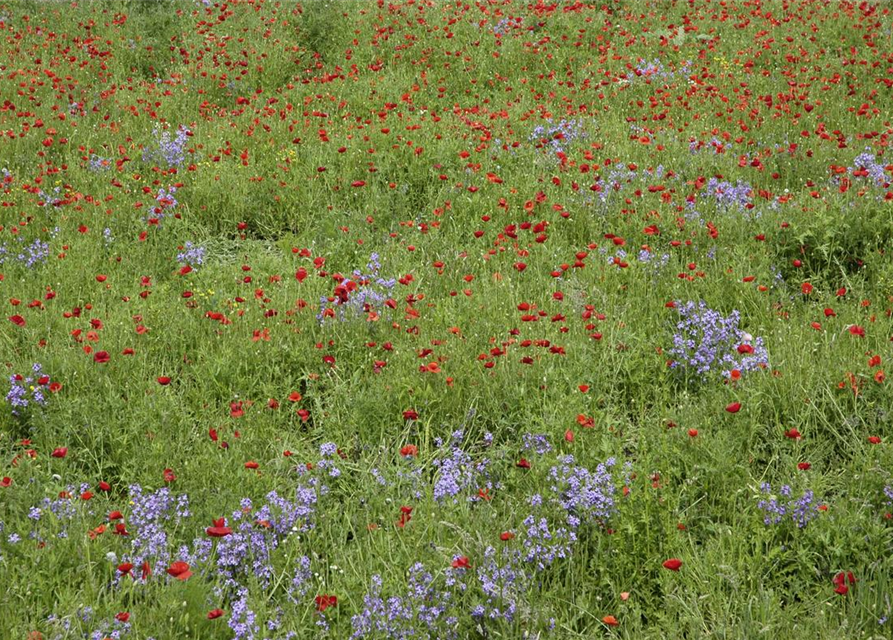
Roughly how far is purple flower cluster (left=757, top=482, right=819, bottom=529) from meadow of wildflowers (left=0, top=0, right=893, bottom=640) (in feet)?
0.06

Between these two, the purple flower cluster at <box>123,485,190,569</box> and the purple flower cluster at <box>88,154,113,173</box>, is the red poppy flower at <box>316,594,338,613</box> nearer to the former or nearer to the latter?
the purple flower cluster at <box>123,485,190,569</box>

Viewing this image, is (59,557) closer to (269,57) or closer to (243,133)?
(243,133)

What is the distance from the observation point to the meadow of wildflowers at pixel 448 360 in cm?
315

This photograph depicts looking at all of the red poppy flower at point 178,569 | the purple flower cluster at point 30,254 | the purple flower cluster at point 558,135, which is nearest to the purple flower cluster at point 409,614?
the red poppy flower at point 178,569

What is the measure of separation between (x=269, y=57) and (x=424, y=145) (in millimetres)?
3743

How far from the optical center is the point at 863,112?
23.8 feet

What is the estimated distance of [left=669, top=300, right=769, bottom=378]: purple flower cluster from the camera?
4250mm

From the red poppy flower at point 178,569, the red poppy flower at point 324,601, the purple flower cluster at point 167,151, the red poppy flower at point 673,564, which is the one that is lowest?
A: the red poppy flower at point 673,564

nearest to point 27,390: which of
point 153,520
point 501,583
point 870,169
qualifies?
point 153,520

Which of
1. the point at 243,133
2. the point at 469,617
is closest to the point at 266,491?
the point at 469,617

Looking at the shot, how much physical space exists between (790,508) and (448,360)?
1841 mm

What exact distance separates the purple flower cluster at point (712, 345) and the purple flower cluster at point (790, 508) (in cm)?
87

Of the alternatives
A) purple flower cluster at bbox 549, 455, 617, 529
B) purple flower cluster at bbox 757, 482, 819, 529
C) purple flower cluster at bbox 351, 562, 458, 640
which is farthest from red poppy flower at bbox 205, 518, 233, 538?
purple flower cluster at bbox 757, 482, 819, 529

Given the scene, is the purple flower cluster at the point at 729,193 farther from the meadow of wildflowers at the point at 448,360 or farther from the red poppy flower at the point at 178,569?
the red poppy flower at the point at 178,569
